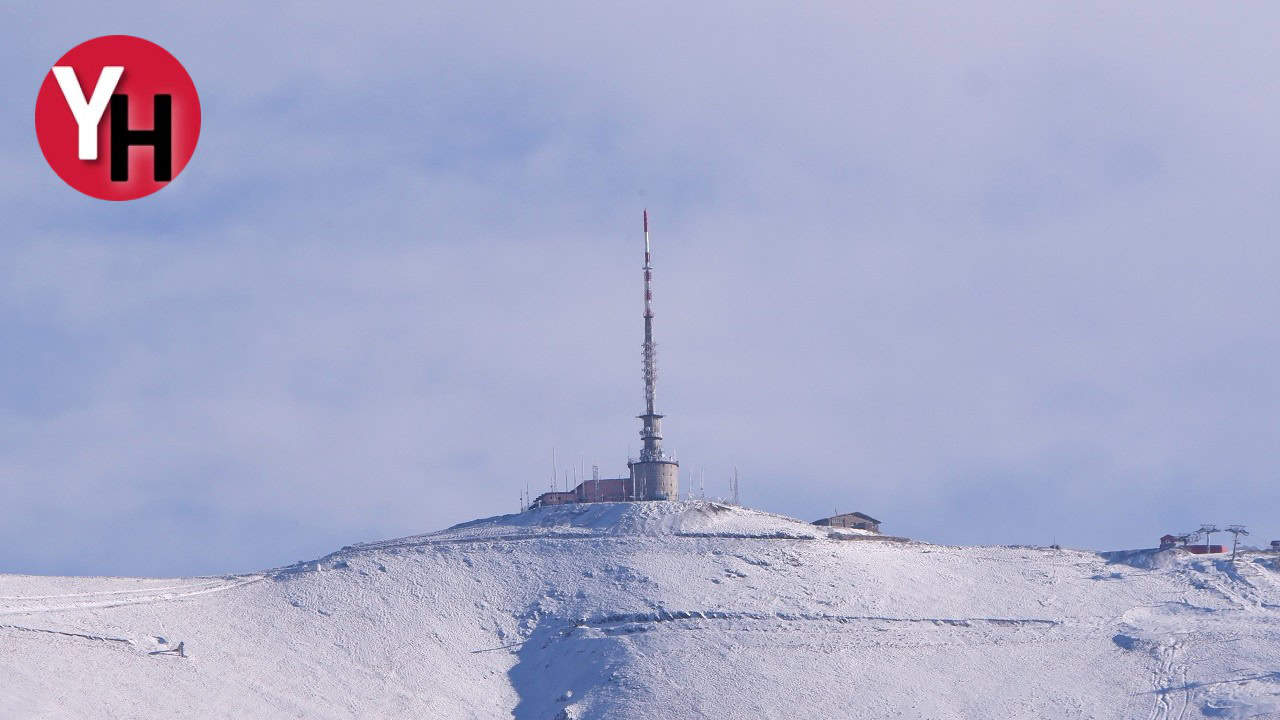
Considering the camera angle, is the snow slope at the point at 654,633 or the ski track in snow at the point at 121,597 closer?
the snow slope at the point at 654,633

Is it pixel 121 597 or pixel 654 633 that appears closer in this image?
pixel 121 597

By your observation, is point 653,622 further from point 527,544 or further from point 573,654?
point 527,544

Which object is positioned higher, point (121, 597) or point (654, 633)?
point (121, 597)

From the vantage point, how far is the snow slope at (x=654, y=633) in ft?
226

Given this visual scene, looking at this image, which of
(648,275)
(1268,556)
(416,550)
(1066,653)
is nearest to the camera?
(1066,653)

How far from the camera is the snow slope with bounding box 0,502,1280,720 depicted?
6875cm

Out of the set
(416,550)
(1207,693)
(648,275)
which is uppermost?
(648,275)

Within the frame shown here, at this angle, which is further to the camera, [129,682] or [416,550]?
[416,550]

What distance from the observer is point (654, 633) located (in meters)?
75.5

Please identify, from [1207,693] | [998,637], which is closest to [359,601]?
[998,637]

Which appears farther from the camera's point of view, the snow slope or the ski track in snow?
the ski track in snow

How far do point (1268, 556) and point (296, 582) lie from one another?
47313 millimetres

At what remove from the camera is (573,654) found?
74188 millimetres

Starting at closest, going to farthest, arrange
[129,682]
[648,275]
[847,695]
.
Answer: [129,682] → [847,695] → [648,275]
